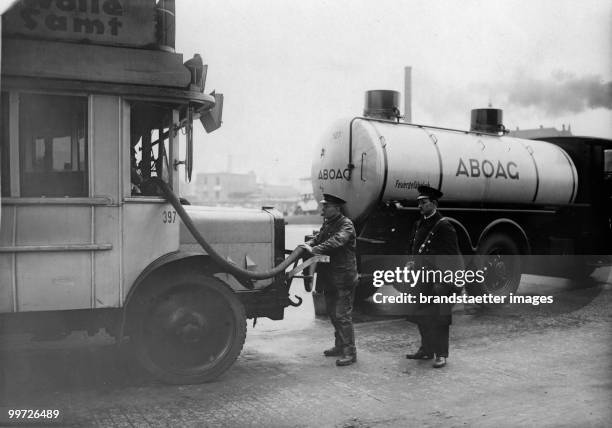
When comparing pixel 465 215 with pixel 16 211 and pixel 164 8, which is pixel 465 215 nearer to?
pixel 164 8

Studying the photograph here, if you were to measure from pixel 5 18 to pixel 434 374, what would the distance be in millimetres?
4495

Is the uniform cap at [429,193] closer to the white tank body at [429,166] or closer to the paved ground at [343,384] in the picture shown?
the paved ground at [343,384]

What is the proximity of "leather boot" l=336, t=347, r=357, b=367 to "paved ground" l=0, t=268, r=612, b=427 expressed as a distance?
0.25 ft

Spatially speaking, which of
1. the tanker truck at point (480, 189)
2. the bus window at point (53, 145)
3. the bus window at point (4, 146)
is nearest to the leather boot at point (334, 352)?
the tanker truck at point (480, 189)

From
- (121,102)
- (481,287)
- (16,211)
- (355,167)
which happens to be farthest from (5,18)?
(481,287)

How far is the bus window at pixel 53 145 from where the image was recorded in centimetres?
457

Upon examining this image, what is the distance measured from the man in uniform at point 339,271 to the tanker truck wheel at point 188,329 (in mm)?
1138

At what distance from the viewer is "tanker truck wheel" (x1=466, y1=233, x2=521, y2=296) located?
9305 millimetres

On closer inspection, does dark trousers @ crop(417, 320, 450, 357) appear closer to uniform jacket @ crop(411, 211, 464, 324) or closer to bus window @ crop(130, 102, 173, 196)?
uniform jacket @ crop(411, 211, 464, 324)

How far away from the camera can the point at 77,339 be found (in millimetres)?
6730

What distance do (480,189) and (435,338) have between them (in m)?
3.87

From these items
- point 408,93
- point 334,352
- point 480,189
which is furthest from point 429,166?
point 334,352

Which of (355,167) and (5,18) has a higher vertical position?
(5,18)

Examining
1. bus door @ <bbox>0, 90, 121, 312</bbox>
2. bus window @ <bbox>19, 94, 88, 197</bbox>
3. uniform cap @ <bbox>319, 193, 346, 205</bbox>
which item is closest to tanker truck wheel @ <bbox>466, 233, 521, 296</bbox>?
uniform cap @ <bbox>319, 193, 346, 205</bbox>
